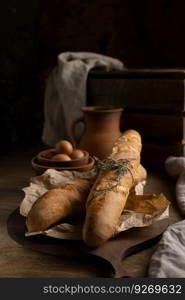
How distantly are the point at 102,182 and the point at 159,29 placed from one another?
4.89 ft

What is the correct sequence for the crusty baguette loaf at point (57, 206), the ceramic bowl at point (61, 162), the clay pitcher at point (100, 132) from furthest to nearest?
the clay pitcher at point (100, 132), the ceramic bowl at point (61, 162), the crusty baguette loaf at point (57, 206)

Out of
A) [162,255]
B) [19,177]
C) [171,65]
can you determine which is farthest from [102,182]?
[171,65]

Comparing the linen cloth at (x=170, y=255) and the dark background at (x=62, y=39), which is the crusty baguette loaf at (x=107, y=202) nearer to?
the linen cloth at (x=170, y=255)

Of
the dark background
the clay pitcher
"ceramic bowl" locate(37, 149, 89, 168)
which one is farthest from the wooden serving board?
the dark background

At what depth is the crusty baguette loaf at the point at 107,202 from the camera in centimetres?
78

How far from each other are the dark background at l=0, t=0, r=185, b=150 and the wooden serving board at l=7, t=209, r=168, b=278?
4.08 ft

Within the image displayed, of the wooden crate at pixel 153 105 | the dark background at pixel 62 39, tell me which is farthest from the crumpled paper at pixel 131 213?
the dark background at pixel 62 39

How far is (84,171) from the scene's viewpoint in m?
1.18

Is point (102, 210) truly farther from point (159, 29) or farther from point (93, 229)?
point (159, 29)

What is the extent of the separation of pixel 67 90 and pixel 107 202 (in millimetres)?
945

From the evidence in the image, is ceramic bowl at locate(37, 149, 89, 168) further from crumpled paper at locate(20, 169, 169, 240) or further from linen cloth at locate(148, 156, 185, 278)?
linen cloth at locate(148, 156, 185, 278)

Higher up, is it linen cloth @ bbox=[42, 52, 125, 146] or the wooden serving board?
linen cloth @ bbox=[42, 52, 125, 146]

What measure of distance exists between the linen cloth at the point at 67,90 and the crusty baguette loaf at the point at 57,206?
0.76m

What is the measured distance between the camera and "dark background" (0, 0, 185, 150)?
6.84 feet
